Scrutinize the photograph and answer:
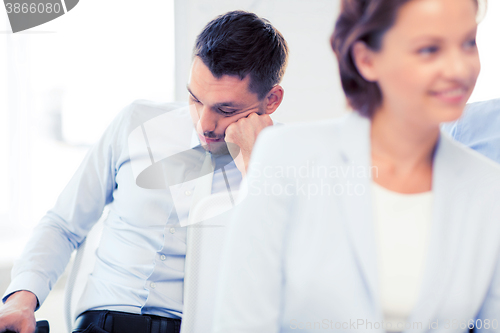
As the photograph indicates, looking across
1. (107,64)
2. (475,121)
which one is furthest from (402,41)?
(107,64)

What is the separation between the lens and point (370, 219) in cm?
75

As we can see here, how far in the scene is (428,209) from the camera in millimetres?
800

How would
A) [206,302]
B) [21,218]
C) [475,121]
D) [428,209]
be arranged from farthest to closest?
[21,218], [475,121], [206,302], [428,209]

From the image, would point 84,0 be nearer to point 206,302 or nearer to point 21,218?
point 21,218

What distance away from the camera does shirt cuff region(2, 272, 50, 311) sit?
1.16 metres

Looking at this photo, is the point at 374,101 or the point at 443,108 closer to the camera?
the point at 443,108

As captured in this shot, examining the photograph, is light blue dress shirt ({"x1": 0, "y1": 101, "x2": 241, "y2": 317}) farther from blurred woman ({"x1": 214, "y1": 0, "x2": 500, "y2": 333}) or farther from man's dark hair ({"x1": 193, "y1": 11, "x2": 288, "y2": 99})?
blurred woman ({"x1": 214, "y1": 0, "x2": 500, "y2": 333})

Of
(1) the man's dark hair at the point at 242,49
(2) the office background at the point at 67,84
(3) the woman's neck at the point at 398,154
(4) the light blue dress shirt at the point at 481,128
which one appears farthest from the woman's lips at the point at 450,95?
(2) the office background at the point at 67,84

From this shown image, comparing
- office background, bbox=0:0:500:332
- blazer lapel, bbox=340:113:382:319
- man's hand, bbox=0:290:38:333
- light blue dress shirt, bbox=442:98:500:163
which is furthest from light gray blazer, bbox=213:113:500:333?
office background, bbox=0:0:500:332

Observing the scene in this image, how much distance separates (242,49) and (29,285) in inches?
38.2

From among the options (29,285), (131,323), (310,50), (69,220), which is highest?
(310,50)

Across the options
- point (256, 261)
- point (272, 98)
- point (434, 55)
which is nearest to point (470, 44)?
point (434, 55)

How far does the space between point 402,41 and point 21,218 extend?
89.0 inches

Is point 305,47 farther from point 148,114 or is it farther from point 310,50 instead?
point 148,114
